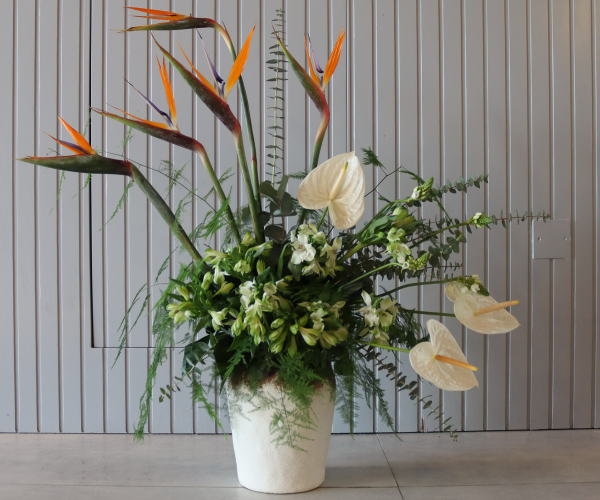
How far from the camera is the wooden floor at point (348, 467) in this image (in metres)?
0.67

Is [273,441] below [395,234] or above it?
below

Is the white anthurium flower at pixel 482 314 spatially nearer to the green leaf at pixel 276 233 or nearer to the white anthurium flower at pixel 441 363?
the white anthurium flower at pixel 441 363

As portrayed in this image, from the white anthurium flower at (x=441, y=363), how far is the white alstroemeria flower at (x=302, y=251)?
0.17 m

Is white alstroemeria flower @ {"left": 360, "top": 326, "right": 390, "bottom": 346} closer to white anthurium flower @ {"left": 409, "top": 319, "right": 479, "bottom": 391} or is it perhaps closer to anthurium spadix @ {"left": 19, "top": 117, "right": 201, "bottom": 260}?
white anthurium flower @ {"left": 409, "top": 319, "right": 479, "bottom": 391}

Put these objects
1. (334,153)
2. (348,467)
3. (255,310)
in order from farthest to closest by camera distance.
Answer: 1. (334,153)
2. (348,467)
3. (255,310)

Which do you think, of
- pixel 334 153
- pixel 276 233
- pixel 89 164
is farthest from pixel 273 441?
pixel 334 153

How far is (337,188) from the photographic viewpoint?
22.6 inches

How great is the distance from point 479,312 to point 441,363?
9 cm

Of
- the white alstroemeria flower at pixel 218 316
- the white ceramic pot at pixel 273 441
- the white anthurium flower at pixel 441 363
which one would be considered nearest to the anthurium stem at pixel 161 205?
the white alstroemeria flower at pixel 218 316

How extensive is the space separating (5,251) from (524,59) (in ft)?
3.61

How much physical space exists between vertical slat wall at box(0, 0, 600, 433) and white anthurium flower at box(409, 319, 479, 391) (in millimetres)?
330

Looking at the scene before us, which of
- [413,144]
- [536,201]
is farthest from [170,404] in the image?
[536,201]

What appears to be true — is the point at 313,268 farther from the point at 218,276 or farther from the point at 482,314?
the point at 482,314

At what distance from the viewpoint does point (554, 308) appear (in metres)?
0.92
